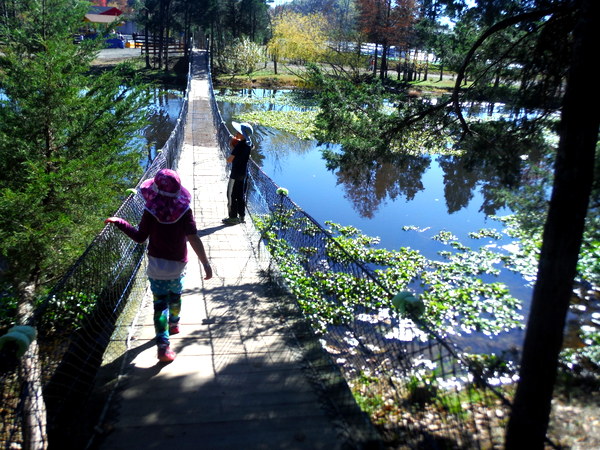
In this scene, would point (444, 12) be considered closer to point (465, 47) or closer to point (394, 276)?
point (465, 47)

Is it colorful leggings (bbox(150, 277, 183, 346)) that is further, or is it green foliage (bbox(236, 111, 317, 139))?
green foliage (bbox(236, 111, 317, 139))

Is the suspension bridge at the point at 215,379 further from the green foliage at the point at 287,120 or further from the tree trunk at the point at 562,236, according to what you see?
the green foliage at the point at 287,120

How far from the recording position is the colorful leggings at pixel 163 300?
3.22 metres

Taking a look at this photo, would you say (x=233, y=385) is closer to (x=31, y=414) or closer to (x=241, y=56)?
(x=31, y=414)

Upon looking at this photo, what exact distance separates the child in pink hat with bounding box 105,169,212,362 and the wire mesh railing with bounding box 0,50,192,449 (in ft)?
1.14

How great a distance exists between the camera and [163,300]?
3.33m

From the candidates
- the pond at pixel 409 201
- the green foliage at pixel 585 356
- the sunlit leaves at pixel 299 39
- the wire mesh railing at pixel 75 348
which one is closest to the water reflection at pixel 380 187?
the pond at pixel 409 201

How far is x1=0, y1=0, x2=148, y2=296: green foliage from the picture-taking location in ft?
16.5

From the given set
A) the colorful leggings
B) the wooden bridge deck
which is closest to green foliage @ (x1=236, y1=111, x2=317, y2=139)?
the wooden bridge deck

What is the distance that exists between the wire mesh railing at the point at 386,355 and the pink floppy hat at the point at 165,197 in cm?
120

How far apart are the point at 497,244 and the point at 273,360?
7405mm

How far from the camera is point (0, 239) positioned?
4.79 metres

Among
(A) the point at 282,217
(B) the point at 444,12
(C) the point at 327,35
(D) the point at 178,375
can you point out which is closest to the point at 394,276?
(A) the point at 282,217

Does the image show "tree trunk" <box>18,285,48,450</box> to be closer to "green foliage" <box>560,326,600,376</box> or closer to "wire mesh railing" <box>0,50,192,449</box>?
"wire mesh railing" <box>0,50,192,449</box>
